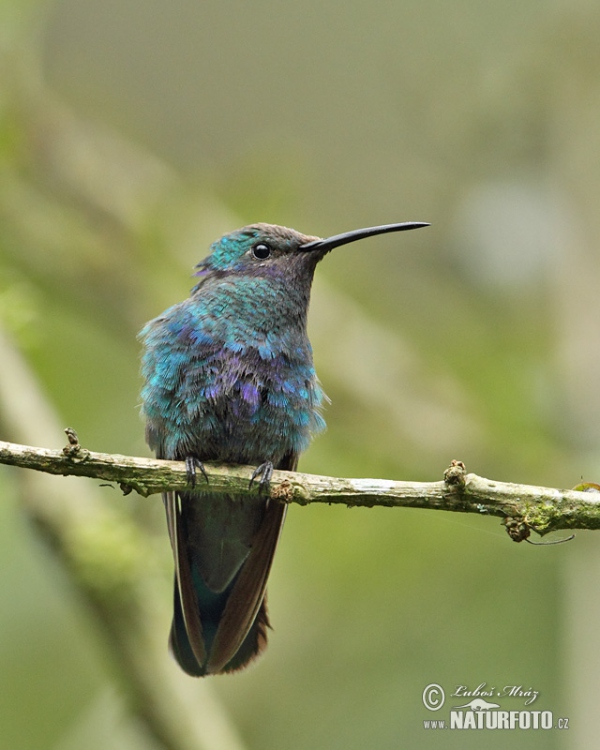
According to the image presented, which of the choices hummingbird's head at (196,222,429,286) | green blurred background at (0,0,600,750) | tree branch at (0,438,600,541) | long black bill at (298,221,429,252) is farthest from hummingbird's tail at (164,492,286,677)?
long black bill at (298,221,429,252)

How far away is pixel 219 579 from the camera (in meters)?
5.10

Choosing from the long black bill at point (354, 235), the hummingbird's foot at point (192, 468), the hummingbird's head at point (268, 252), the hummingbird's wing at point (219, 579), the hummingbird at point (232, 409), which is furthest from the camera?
the hummingbird's head at point (268, 252)

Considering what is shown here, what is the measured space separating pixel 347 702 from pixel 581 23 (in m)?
5.13

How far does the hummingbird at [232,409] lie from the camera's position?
15.0 feet

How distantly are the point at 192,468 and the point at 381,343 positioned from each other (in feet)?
12.0

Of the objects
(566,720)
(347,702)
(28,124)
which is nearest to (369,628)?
(347,702)

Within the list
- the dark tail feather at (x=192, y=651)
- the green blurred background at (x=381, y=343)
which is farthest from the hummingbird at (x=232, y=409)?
the green blurred background at (x=381, y=343)

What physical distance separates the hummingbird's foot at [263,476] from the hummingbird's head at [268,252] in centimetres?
117

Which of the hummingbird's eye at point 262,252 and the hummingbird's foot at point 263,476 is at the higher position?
the hummingbird's eye at point 262,252

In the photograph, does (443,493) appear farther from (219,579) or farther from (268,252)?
(268,252)

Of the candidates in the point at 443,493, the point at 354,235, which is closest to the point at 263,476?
the point at 443,493

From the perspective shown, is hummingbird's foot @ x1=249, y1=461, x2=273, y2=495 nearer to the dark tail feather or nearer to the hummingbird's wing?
the hummingbird's wing

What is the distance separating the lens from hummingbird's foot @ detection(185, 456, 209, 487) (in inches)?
154

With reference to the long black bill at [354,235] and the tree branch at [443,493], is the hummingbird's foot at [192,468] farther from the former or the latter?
the long black bill at [354,235]
